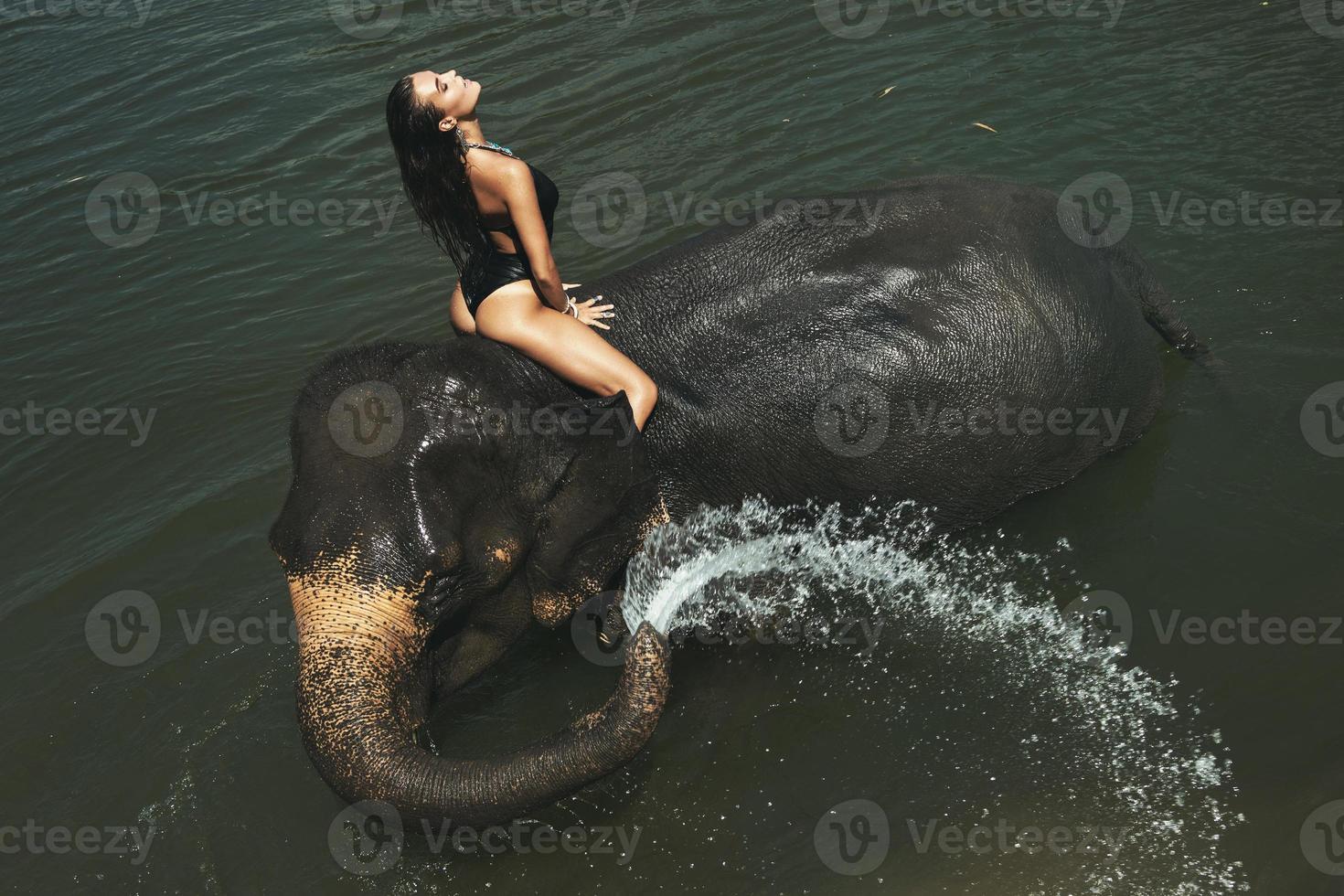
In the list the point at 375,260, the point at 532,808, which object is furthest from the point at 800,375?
the point at 375,260

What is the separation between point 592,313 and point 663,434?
588mm

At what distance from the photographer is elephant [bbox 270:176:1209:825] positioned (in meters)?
3.34

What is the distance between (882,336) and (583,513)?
55.8 inches

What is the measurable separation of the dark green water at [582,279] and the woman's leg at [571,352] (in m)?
1.23

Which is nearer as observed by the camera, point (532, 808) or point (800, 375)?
point (532, 808)

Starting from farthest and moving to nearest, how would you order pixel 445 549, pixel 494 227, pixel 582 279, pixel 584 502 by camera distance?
pixel 582 279 < pixel 494 227 < pixel 584 502 < pixel 445 549

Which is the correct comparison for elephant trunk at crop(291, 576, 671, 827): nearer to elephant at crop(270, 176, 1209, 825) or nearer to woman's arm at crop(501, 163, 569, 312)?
elephant at crop(270, 176, 1209, 825)

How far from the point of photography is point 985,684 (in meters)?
4.28

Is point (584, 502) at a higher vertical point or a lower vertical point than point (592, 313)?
lower

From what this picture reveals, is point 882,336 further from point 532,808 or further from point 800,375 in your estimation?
point 532,808

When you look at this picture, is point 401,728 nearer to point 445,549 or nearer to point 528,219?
point 445,549

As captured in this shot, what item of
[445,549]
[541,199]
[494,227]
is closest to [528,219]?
[494,227]

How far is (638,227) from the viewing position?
800cm

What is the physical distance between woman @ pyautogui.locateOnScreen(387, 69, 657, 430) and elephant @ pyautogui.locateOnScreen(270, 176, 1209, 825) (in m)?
0.13
